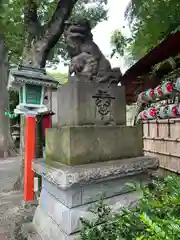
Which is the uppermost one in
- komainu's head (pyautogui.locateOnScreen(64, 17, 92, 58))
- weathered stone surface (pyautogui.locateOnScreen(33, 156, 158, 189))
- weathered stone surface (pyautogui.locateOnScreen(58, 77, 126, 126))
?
komainu's head (pyautogui.locateOnScreen(64, 17, 92, 58))

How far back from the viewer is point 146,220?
128 centimetres

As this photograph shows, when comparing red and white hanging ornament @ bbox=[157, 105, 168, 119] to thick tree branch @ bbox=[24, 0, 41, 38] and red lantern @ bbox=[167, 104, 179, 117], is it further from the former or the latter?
thick tree branch @ bbox=[24, 0, 41, 38]

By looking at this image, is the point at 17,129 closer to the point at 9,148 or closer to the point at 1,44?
the point at 9,148

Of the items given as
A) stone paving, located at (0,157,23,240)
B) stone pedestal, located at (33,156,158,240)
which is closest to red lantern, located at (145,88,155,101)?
stone pedestal, located at (33,156,158,240)

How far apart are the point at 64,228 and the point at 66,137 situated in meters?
1.04

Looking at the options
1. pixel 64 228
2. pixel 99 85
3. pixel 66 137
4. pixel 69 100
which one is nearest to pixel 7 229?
pixel 64 228

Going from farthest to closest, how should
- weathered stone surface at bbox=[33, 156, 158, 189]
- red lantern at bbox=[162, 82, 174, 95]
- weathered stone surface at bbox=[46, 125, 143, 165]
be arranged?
red lantern at bbox=[162, 82, 174, 95], weathered stone surface at bbox=[46, 125, 143, 165], weathered stone surface at bbox=[33, 156, 158, 189]

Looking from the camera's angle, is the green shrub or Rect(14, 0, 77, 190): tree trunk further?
Rect(14, 0, 77, 190): tree trunk

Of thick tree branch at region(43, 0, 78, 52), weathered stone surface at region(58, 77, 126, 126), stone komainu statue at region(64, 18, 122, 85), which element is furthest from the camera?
thick tree branch at region(43, 0, 78, 52)

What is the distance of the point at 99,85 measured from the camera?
2.99 meters

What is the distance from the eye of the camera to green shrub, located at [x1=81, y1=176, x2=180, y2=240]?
1308mm

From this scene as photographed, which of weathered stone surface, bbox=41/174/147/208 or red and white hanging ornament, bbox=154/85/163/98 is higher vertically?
red and white hanging ornament, bbox=154/85/163/98

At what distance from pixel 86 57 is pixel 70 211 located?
6.69ft

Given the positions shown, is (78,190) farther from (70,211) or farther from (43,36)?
(43,36)
